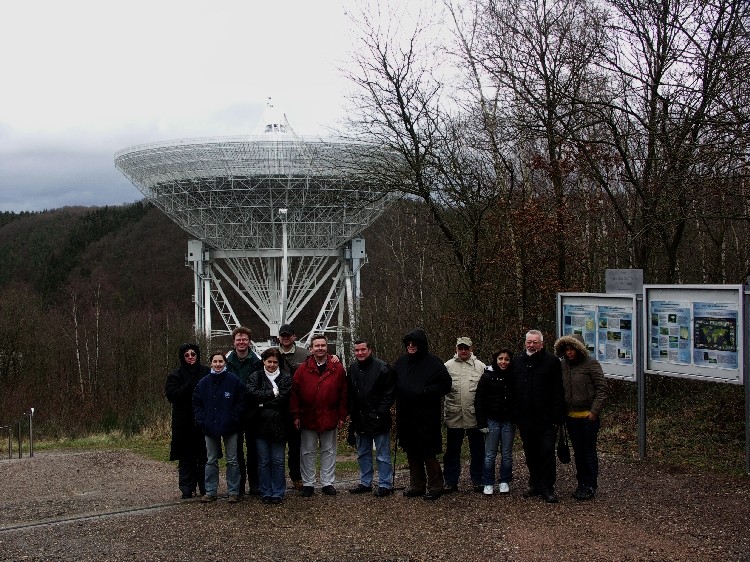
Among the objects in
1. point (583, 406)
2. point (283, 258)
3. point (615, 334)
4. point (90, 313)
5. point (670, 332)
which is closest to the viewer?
point (583, 406)

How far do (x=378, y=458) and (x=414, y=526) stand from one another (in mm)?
1338

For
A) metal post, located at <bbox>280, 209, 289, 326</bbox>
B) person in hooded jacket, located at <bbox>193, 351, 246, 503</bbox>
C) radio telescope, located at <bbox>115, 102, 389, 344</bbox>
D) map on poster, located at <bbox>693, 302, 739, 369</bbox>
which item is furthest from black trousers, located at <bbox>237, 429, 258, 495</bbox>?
metal post, located at <bbox>280, 209, 289, 326</bbox>

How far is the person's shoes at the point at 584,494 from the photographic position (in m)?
8.28

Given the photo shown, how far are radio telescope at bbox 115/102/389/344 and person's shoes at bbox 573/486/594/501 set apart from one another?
16.2 m

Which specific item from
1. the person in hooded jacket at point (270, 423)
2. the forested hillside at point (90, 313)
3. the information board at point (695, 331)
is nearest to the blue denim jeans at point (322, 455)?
the person in hooded jacket at point (270, 423)

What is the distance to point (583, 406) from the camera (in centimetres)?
841

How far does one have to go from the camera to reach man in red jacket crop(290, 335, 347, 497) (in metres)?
8.73

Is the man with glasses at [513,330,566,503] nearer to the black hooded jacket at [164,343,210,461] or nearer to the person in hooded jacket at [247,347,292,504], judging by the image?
the person in hooded jacket at [247,347,292,504]

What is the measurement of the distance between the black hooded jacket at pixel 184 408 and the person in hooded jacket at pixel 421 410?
6.64ft

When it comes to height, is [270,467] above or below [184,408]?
below

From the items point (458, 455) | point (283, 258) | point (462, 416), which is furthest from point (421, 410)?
point (283, 258)

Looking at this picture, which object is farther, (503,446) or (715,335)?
(715,335)

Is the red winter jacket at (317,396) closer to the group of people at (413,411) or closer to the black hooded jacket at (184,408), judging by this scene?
the group of people at (413,411)

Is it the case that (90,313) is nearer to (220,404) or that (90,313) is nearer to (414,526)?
(220,404)
